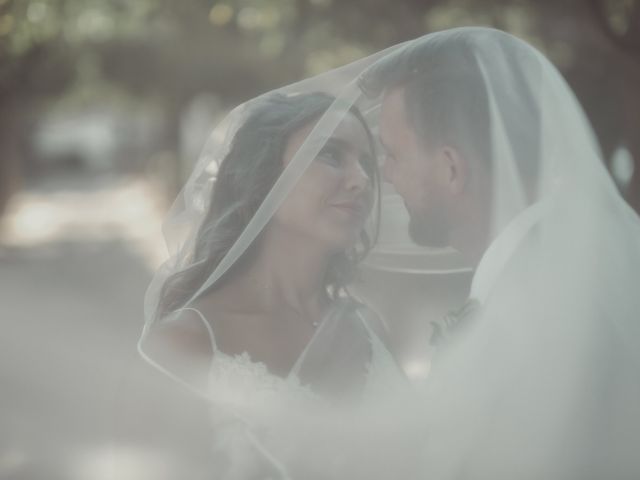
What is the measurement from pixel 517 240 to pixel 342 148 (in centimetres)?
78

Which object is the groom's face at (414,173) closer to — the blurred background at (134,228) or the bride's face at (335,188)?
the bride's face at (335,188)

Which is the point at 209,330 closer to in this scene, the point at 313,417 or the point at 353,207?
the point at 313,417

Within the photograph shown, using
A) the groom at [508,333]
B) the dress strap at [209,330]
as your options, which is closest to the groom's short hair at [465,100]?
the groom at [508,333]

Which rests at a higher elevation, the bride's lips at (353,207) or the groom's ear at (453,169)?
the groom's ear at (453,169)

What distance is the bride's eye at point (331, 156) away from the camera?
10.0ft

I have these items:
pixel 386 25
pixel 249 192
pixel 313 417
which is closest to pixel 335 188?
pixel 249 192

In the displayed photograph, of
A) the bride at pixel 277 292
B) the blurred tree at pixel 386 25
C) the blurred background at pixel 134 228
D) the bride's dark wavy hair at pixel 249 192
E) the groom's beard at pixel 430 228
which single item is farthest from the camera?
the blurred tree at pixel 386 25

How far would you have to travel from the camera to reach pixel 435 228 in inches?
109

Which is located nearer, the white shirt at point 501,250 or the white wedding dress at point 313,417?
the white shirt at point 501,250

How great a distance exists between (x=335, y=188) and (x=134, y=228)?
Result: 77.3 feet

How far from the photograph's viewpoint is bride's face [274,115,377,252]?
3.05 m

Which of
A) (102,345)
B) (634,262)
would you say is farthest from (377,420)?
(102,345)

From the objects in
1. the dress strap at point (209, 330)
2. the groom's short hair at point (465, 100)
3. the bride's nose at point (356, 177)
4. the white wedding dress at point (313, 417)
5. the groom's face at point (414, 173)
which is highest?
the groom's short hair at point (465, 100)

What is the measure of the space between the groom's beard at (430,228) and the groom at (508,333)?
61mm
